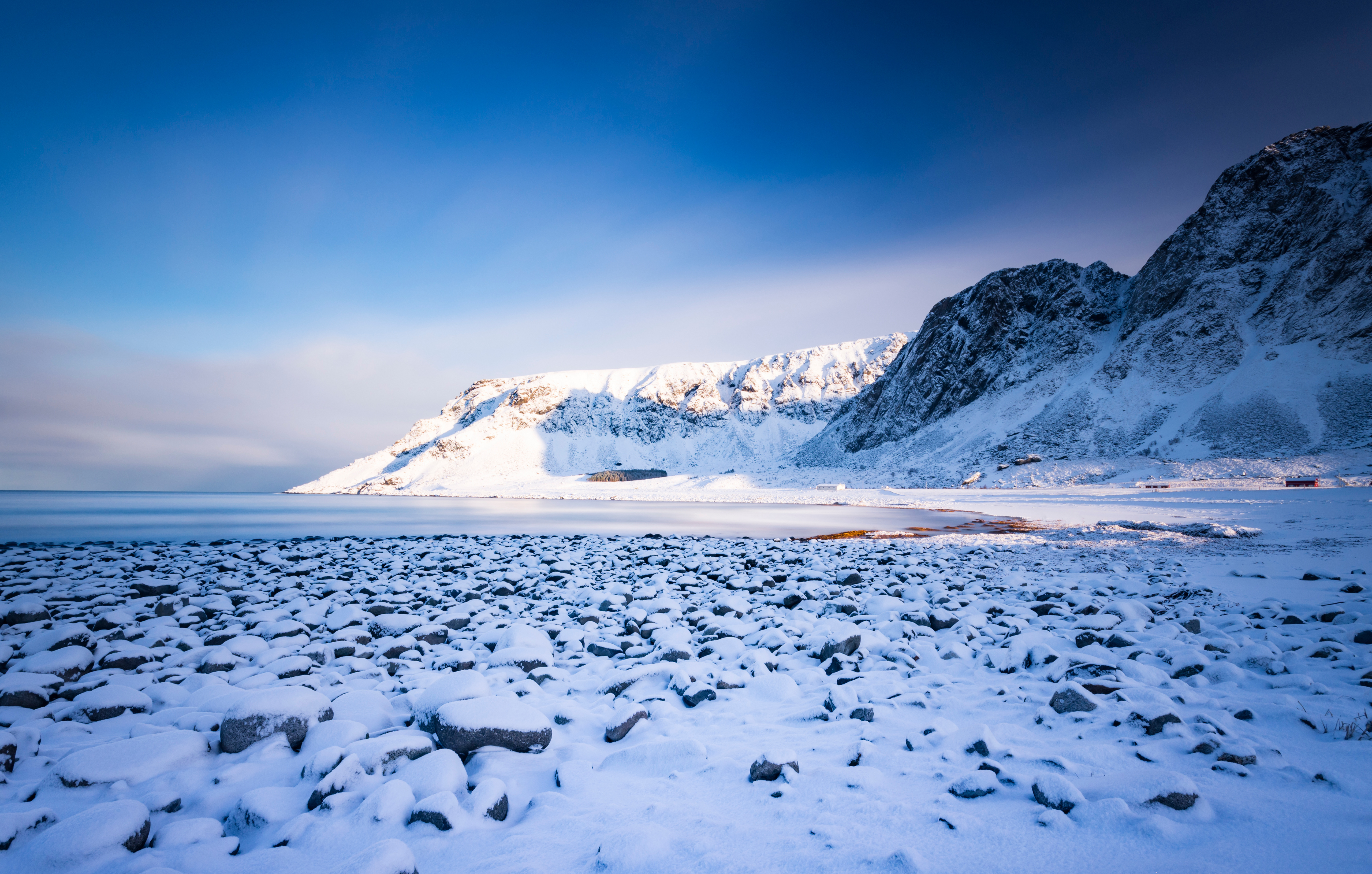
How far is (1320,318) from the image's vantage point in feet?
141

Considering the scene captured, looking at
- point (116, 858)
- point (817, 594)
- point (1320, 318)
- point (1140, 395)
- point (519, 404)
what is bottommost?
point (817, 594)

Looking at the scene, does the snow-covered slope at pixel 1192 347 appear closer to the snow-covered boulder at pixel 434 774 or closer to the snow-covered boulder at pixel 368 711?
the snow-covered boulder at pixel 368 711

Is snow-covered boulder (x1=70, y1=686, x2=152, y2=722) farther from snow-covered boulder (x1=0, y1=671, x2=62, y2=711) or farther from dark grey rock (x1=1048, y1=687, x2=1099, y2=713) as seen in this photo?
dark grey rock (x1=1048, y1=687, x2=1099, y2=713)

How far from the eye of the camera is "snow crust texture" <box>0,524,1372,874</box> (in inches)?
89.0

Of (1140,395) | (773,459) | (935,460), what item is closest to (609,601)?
(935,460)

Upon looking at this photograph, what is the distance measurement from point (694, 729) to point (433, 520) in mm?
26659

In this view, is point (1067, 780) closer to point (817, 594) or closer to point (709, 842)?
point (709, 842)

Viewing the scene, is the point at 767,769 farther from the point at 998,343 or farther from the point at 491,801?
the point at 998,343

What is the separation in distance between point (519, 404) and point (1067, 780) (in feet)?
468

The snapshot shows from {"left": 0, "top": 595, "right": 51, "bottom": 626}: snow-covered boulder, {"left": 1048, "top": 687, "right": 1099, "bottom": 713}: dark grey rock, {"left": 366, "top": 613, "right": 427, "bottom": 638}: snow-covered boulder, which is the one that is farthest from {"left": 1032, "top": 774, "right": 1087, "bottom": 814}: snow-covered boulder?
{"left": 0, "top": 595, "right": 51, "bottom": 626}: snow-covered boulder

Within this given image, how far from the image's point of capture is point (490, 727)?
3.27 m

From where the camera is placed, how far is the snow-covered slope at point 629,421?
398 feet

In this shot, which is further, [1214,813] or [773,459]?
[773,459]

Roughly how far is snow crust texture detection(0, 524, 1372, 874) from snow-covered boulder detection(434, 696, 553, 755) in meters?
0.02
